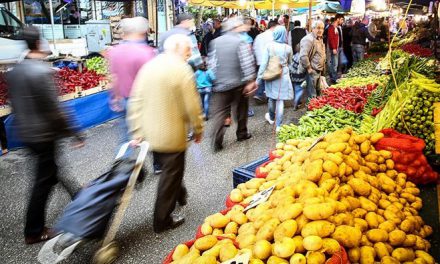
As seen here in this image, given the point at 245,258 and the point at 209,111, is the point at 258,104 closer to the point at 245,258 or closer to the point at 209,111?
the point at 209,111

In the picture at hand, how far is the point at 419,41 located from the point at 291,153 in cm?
1262

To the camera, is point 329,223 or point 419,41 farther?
point 419,41

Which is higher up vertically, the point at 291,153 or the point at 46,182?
the point at 291,153

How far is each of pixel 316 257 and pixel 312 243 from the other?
8 centimetres

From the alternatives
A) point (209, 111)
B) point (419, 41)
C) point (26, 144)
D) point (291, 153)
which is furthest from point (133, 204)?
point (419, 41)

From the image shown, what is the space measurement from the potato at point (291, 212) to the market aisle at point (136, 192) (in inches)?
64.3

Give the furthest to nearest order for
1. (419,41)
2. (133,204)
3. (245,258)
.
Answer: (419,41), (133,204), (245,258)

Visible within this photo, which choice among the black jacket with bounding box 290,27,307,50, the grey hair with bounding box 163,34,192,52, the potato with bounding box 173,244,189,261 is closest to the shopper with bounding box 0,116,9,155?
the grey hair with bounding box 163,34,192,52

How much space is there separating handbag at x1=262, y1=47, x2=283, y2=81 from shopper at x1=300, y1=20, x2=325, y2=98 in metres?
1.68

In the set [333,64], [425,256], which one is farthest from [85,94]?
[333,64]

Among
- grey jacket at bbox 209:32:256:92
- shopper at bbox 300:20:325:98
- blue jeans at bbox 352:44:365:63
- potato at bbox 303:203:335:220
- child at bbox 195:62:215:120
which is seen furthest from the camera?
blue jeans at bbox 352:44:365:63

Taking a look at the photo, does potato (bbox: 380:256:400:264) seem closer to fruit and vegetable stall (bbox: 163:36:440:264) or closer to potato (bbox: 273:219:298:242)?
fruit and vegetable stall (bbox: 163:36:440:264)

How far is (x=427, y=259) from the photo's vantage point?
7.70 feet

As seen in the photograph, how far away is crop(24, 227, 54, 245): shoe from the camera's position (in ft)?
12.2
